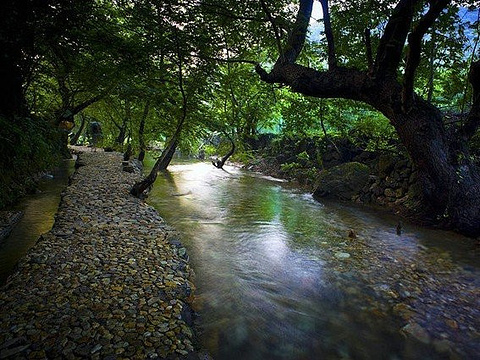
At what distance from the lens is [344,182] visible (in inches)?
406

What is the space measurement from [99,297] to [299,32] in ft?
18.9

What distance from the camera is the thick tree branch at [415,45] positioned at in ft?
10.6

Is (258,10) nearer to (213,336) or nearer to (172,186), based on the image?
(213,336)

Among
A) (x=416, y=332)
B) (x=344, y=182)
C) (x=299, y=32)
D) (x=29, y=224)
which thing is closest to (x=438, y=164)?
(x=416, y=332)

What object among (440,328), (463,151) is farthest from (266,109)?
(440,328)

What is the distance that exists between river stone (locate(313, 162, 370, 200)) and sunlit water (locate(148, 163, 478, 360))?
61.4 inches

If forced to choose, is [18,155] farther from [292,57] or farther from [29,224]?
[292,57]

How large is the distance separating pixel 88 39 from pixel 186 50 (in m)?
1.96

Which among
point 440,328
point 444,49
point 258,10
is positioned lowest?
point 440,328

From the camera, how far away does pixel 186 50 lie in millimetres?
5680

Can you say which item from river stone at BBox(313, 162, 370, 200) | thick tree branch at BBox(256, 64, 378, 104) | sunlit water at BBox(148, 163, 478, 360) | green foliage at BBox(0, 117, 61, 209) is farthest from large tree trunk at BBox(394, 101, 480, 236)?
green foliage at BBox(0, 117, 61, 209)

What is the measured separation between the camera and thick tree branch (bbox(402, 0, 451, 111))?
10.6 feet

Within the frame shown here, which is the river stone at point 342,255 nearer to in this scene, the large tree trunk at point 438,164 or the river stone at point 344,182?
the large tree trunk at point 438,164

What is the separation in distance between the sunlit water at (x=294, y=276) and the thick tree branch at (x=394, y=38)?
3.17 meters
